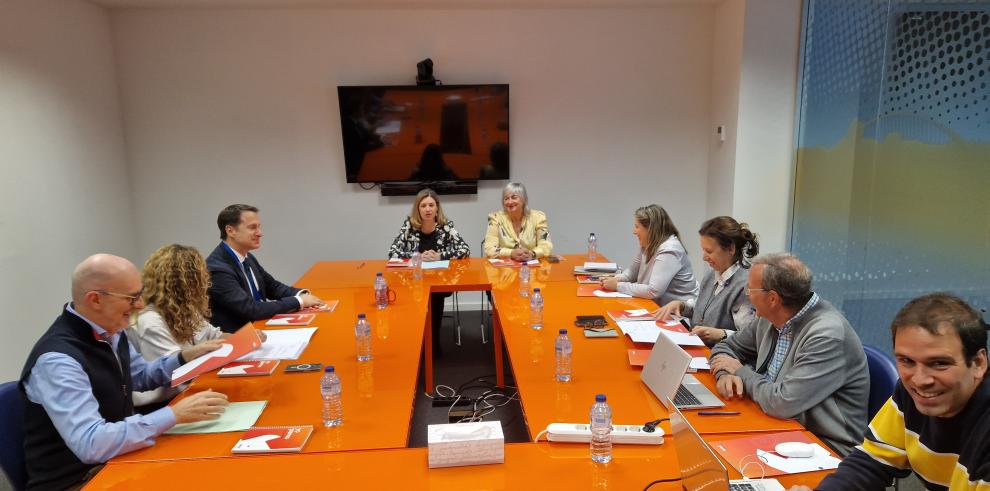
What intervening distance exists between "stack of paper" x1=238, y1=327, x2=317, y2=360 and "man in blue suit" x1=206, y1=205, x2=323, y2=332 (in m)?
0.28

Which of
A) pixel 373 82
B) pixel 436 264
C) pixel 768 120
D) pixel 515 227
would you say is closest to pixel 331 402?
pixel 436 264

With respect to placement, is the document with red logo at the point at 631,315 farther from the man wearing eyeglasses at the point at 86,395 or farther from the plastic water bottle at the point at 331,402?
the man wearing eyeglasses at the point at 86,395

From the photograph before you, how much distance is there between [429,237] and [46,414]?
315 centimetres

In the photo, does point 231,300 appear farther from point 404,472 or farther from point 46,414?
point 404,472

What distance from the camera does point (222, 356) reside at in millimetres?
2135

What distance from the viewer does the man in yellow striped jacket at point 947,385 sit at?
1.17 meters

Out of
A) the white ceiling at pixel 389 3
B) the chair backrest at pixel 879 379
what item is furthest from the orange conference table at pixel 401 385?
the white ceiling at pixel 389 3

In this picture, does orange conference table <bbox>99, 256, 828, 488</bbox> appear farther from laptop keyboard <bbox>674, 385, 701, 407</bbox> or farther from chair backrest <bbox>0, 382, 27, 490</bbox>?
chair backrest <bbox>0, 382, 27, 490</bbox>

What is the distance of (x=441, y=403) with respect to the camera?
351 cm

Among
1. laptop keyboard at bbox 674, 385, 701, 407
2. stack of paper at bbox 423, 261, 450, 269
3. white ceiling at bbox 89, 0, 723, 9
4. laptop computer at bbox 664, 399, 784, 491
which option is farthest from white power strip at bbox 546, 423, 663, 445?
white ceiling at bbox 89, 0, 723, 9

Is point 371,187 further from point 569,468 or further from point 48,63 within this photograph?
point 569,468

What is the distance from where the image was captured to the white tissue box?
1.55 meters

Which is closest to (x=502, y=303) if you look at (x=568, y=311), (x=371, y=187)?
(x=568, y=311)

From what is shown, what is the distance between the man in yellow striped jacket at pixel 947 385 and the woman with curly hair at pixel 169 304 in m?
2.37
